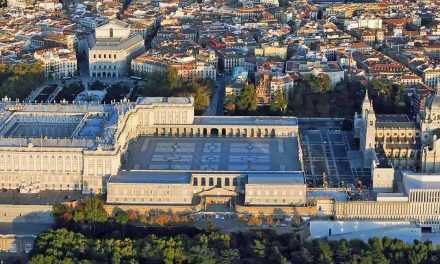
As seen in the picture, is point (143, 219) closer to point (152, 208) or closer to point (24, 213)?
point (152, 208)

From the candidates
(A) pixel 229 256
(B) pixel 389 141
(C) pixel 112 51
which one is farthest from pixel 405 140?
(C) pixel 112 51

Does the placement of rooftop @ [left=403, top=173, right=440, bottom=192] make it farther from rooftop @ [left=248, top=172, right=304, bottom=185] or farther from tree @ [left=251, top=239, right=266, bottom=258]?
tree @ [left=251, top=239, right=266, bottom=258]

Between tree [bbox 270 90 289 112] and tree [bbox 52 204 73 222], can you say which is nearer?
tree [bbox 52 204 73 222]

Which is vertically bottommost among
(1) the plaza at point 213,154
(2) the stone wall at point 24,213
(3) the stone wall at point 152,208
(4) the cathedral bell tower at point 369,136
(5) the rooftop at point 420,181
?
(2) the stone wall at point 24,213

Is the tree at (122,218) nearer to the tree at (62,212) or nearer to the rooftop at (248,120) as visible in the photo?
the tree at (62,212)

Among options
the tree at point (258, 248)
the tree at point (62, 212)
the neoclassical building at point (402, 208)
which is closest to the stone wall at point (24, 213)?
the tree at point (62, 212)

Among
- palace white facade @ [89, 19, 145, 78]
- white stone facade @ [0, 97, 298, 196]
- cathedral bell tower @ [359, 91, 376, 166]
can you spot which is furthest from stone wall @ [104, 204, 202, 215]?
palace white facade @ [89, 19, 145, 78]
